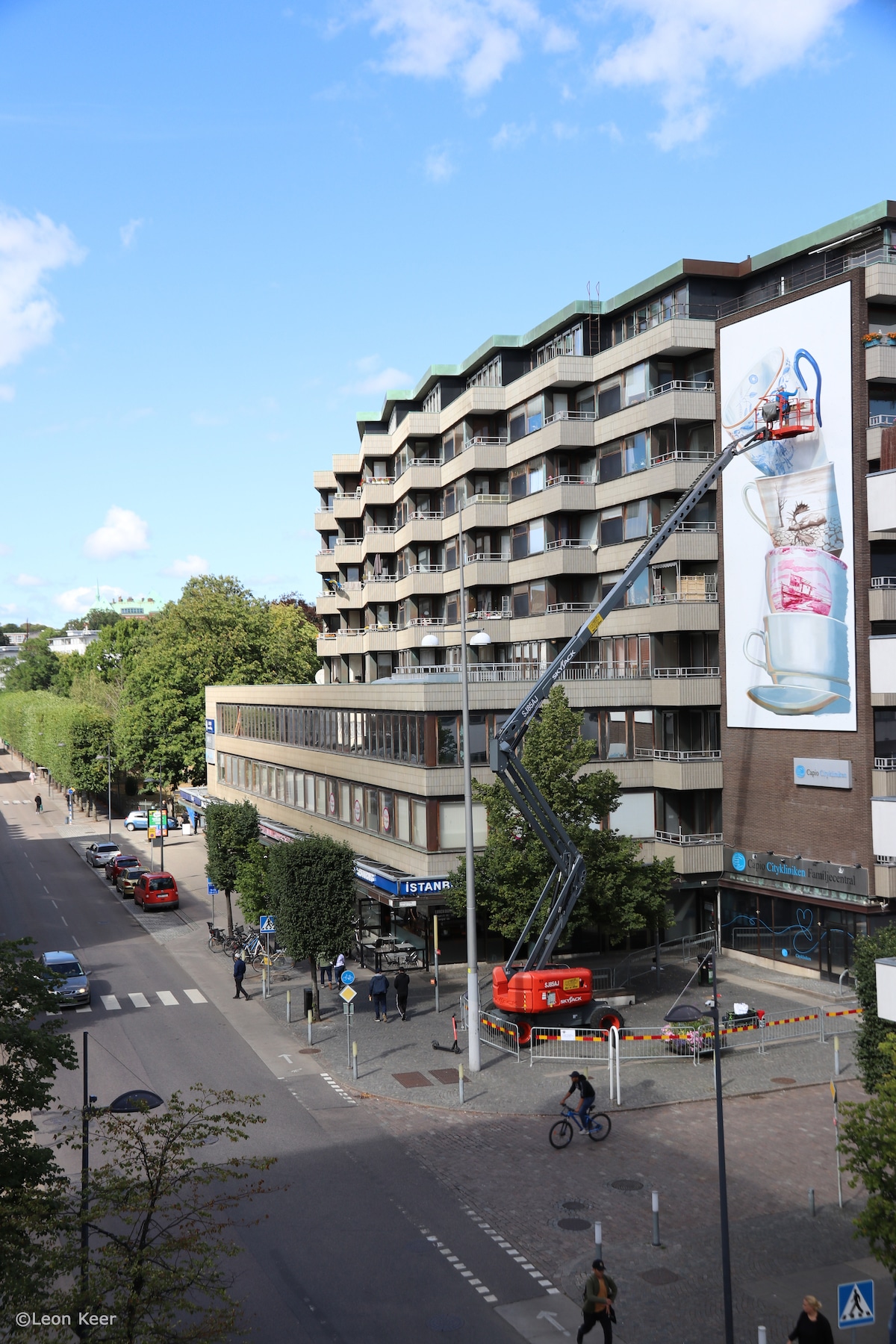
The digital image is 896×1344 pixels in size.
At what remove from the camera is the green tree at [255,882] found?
42.0 m

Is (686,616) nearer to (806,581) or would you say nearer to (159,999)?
(806,581)

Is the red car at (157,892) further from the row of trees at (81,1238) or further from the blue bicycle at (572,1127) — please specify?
the row of trees at (81,1238)

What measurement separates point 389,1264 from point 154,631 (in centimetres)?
10357

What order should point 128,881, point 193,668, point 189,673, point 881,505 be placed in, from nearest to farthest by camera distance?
point 881,505, point 128,881, point 189,673, point 193,668

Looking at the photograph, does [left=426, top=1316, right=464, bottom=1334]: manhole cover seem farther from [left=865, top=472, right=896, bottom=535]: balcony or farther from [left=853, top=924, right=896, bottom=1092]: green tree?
[left=865, top=472, right=896, bottom=535]: balcony

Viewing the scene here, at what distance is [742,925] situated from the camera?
136 feet

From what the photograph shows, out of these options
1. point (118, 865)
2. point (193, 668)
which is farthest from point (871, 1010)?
point (193, 668)

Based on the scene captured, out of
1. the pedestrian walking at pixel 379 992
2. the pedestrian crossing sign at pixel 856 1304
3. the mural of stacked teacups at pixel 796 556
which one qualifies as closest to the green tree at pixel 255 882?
the pedestrian walking at pixel 379 992

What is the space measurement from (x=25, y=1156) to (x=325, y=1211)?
6.45 m

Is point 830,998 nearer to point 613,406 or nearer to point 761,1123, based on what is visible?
point 761,1123

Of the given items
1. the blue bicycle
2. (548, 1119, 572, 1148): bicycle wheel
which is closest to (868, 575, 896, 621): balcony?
the blue bicycle

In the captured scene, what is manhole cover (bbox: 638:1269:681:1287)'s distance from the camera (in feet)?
56.2

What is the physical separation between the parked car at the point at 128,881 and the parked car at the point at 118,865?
3.93ft

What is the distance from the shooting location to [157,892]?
53.8 metres
